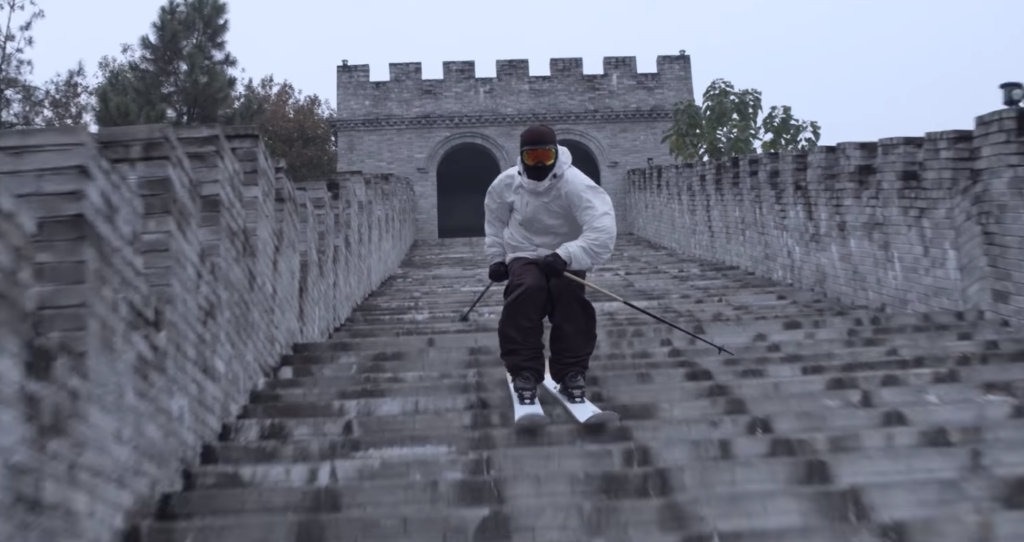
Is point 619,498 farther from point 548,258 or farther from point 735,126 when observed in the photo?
point 735,126

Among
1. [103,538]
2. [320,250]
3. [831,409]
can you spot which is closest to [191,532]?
[103,538]

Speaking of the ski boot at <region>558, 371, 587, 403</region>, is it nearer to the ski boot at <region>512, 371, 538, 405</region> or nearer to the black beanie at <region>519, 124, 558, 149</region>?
the ski boot at <region>512, 371, 538, 405</region>

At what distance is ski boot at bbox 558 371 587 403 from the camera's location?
4.18 m

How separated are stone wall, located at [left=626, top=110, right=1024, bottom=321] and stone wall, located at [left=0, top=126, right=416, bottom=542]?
4.72m

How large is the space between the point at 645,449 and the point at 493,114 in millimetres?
20958

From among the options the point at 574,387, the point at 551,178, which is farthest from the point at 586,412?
the point at 551,178

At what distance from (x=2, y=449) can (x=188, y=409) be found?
114 cm

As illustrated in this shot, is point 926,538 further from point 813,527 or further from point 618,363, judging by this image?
point 618,363

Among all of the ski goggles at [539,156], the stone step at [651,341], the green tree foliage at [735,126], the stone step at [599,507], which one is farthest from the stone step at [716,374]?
the green tree foliage at [735,126]

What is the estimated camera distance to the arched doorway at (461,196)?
27.6 metres

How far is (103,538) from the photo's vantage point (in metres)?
2.78

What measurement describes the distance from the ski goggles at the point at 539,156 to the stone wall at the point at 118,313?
1398 millimetres

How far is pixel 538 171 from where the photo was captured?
434 centimetres

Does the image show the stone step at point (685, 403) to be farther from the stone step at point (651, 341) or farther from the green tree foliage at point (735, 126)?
the green tree foliage at point (735, 126)
